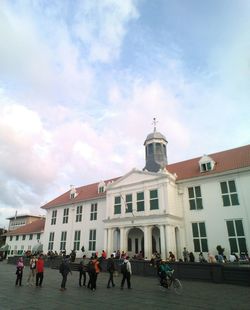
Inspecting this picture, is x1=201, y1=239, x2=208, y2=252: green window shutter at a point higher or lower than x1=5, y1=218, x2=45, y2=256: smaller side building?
lower

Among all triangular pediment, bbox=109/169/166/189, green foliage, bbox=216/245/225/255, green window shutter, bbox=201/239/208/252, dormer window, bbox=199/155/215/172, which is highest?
dormer window, bbox=199/155/215/172

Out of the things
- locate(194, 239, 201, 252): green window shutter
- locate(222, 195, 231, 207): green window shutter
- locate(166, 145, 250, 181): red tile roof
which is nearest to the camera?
locate(222, 195, 231, 207): green window shutter

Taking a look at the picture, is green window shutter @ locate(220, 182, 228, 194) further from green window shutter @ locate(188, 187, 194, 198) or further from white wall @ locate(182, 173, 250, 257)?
green window shutter @ locate(188, 187, 194, 198)

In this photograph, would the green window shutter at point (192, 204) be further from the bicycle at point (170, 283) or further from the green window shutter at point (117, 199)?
the bicycle at point (170, 283)

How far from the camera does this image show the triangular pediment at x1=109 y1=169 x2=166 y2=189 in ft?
92.5

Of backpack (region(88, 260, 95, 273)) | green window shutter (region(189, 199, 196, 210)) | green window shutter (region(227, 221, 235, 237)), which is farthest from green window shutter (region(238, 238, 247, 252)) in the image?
backpack (region(88, 260, 95, 273))

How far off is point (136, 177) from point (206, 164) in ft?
27.5

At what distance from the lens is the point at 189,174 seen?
2873 cm

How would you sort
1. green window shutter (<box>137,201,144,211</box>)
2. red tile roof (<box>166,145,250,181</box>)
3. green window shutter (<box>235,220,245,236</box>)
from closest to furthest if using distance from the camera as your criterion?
green window shutter (<box>235,220,245,236</box>)
red tile roof (<box>166,145,250,181</box>)
green window shutter (<box>137,201,144,211</box>)

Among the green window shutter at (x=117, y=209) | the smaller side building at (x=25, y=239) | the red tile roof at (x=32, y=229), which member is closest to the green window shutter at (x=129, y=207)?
the green window shutter at (x=117, y=209)

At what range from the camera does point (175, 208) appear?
1065 inches

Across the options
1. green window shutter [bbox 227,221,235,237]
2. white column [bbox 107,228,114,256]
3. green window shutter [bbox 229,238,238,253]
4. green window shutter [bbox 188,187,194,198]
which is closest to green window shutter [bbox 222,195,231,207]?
green window shutter [bbox 227,221,235,237]

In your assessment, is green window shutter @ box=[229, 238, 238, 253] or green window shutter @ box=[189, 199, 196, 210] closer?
green window shutter @ box=[229, 238, 238, 253]

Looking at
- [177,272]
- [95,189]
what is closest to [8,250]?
[95,189]
